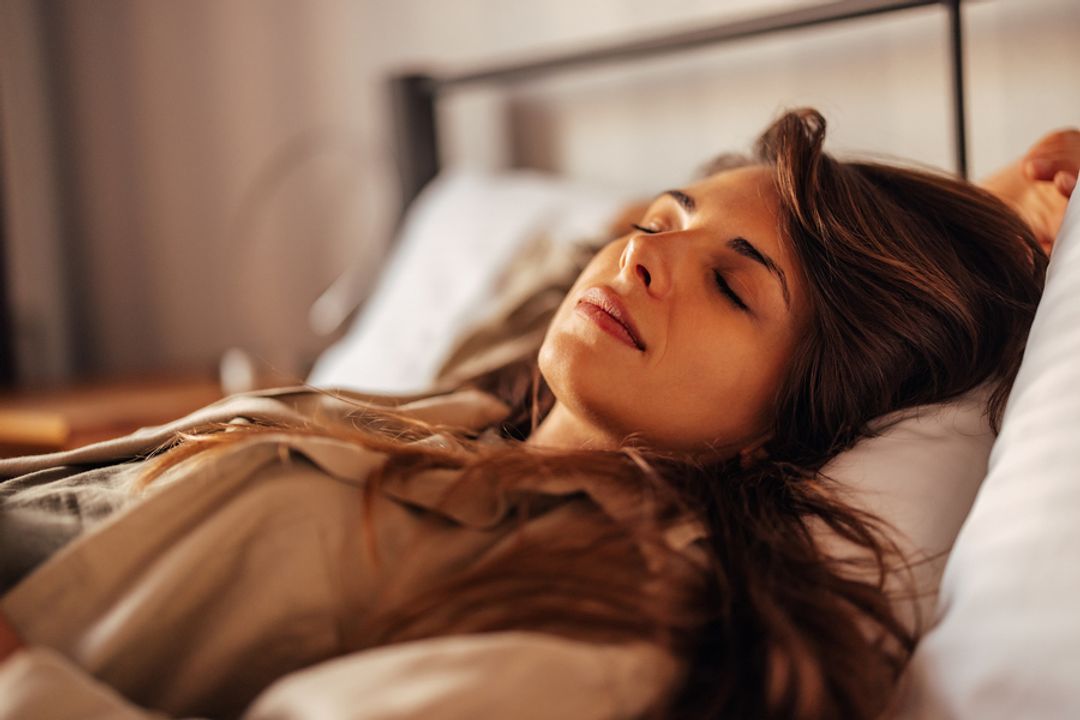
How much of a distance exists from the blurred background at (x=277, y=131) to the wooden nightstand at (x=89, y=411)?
0.06 meters

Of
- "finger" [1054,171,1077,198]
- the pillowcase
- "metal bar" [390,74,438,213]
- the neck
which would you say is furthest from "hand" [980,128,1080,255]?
"metal bar" [390,74,438,213]

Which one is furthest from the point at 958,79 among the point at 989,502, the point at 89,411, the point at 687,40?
the point at 89,411

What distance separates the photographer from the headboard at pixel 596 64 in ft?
4.53

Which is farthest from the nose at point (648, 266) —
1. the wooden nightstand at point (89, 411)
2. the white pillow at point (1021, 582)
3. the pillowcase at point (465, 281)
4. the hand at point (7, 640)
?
the wooden nightstand at point (89, 411)

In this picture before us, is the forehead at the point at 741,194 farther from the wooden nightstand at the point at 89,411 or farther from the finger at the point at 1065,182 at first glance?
the wooden nightstand at the point at 89,411

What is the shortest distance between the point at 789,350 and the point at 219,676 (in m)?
0.58

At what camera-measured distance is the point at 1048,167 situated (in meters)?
1.09

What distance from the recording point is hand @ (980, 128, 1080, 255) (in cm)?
107

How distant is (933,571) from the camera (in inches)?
31.6

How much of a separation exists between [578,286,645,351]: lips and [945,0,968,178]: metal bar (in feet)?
2.10

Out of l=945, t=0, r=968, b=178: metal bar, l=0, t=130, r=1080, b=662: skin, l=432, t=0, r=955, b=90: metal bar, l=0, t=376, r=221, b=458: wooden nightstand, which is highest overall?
l=432, t=0, r=955, b=90: metal bar

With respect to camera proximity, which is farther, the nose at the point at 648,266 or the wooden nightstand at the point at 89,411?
the wooden nightstand at the point at 89,411

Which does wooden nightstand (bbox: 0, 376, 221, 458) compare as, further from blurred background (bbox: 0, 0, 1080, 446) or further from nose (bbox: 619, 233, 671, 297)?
nose (bbox: 619, 233, 671, 297)

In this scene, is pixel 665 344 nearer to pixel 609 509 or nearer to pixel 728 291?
pixel 728 291
